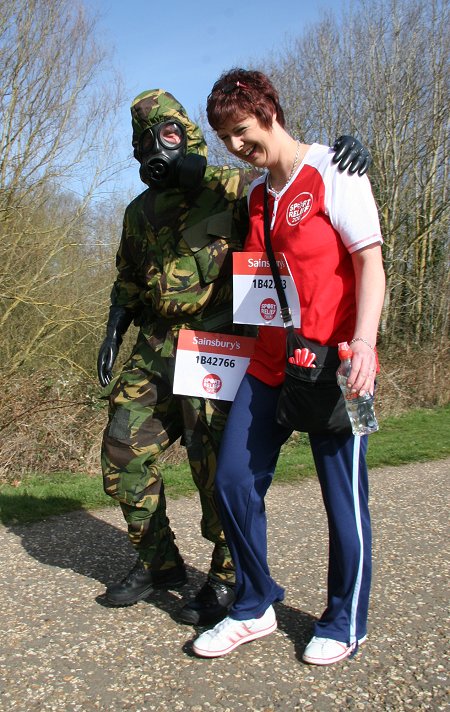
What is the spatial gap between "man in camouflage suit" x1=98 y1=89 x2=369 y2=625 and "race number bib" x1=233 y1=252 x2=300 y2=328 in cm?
25

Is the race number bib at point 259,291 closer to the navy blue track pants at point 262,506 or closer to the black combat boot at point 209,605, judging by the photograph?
the navy blue track pants at point 262,506

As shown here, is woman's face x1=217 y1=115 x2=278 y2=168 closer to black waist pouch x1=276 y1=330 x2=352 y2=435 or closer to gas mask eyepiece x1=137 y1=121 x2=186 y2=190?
gas mask eyepiece x1=137 y1=121 x2=186 y2=190

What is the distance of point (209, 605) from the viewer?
335cm

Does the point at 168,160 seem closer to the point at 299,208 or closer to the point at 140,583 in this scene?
the point at 299,208

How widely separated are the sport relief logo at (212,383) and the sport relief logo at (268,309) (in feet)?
1.41

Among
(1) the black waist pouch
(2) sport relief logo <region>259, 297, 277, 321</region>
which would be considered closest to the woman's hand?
(1) the black waist pouch

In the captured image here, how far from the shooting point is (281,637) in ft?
10.3

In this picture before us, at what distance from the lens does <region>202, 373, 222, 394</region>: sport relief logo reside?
3299mm

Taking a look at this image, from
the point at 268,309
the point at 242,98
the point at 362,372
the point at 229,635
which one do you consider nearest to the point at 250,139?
the point at 242,98

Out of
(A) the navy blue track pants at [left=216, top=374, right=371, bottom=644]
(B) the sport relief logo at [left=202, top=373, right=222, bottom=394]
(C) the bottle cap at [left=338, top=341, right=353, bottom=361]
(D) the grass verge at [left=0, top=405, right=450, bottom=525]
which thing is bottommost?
(D) the grass verge at [left=0, top=405, right=450, bottom=525]

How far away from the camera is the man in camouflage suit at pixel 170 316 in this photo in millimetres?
3344


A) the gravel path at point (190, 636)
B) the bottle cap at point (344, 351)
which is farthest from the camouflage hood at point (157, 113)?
the gravel path at point (190, 636)

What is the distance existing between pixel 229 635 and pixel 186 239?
1752mm

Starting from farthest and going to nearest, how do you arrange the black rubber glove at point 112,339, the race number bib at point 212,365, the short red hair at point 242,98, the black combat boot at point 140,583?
the black rubber glove at point 112,339 < the black combat boot at point 140,583 < the race number bib at point 212,365 < the short red hair at point 242,98
